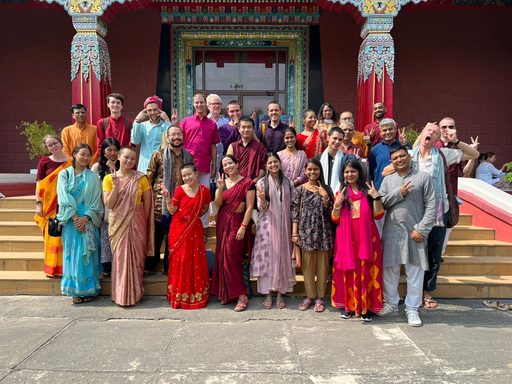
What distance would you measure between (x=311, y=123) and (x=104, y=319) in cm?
289

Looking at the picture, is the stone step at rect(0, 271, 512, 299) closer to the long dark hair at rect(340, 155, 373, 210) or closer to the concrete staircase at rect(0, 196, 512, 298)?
the concrete staircase at rect(0, 196, 512, 298)

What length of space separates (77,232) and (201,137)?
5.29ft

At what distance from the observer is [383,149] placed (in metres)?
4.03

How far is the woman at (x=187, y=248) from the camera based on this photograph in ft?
12.3

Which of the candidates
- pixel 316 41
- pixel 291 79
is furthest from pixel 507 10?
pixel 291 79

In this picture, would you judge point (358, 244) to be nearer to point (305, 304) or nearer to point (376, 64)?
point (305, 304)

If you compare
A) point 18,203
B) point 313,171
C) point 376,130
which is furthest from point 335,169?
point 18,203

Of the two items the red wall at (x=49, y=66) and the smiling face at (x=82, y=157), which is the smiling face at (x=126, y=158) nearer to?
the smiling face at (x=82, y=157)

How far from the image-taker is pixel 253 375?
8.32 ft

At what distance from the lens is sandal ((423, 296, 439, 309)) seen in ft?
12.5

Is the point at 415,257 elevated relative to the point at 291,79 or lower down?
lower down

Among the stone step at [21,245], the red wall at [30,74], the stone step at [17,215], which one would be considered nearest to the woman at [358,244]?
the stone step at [21,245]

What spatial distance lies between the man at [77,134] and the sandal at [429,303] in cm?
395

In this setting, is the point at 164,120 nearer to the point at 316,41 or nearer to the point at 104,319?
the point at 104,319
